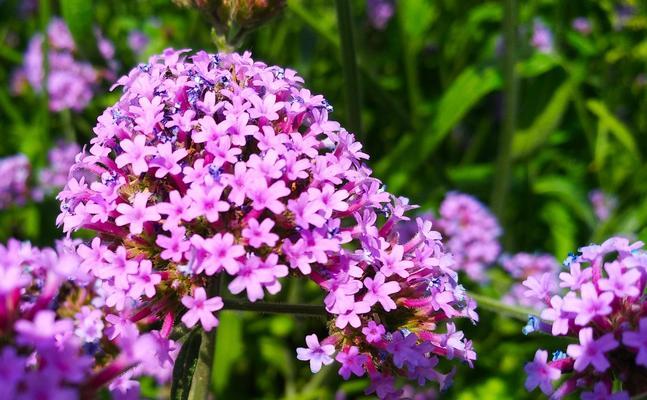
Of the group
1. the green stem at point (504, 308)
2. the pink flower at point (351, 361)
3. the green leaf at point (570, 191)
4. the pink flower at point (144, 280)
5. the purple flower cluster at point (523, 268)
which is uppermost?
the green leaf at point (570, 191)

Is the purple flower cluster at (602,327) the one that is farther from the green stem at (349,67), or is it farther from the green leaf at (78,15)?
the green leaf at (78,15)

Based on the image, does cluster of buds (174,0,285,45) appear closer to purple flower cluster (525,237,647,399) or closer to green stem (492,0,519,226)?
green stem (492,0,519,226)

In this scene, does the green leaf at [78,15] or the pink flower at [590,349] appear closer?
the pink flower at [590,349]

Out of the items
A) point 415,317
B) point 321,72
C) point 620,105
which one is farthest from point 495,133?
point 415,317

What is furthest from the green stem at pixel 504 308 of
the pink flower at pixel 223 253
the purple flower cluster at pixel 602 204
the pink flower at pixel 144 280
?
the purple flower cluster at pixel 602 204

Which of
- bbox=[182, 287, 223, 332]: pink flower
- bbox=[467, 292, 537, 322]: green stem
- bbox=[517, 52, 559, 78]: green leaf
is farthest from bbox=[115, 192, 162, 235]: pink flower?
bbox=[517, 52, 559, 78]: green leaf

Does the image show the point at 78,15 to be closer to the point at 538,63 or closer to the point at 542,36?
the point at 538,63
